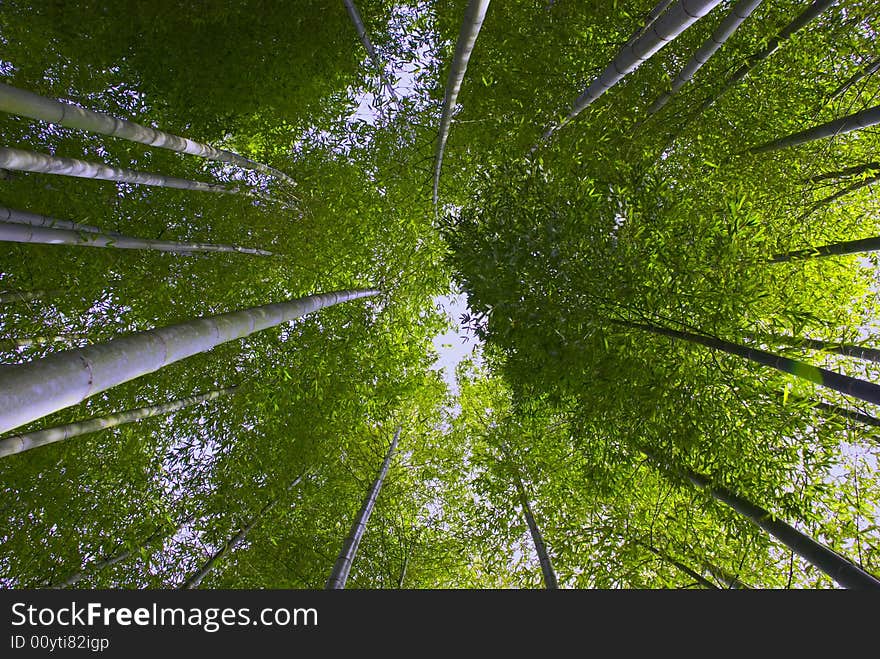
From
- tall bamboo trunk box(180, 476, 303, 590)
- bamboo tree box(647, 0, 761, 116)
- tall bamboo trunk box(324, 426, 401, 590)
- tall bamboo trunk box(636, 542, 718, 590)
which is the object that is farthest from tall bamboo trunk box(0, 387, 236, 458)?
bamboo tree box(647, 0, 761, 116)

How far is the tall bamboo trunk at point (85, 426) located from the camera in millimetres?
2658

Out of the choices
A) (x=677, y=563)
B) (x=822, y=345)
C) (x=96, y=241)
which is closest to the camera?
(x=822, y=345)

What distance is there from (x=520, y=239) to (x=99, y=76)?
4.56 metres

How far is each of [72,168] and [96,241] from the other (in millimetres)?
1012

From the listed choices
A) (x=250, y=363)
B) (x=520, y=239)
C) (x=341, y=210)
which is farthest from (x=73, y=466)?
(x=520, y=239)

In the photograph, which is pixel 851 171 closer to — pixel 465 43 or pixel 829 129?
pixel 829 129

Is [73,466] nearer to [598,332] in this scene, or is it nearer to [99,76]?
[99,76]

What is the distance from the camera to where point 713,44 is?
241cm

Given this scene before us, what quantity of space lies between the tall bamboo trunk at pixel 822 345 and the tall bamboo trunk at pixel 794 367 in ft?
0.81

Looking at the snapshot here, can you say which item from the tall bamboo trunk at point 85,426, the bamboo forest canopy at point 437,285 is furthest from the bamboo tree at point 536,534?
the tall bamboo trunk at point 85,426

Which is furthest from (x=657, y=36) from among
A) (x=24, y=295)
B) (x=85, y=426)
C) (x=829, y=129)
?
(x=24, y=295)

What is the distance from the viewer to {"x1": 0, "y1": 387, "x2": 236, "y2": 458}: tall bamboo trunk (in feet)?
8.72

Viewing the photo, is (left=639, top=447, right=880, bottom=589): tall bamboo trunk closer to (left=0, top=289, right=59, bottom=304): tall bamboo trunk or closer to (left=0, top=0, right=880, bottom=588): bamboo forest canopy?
(left=0, top=0, right=880, bottom=588): bamboo forest canopy

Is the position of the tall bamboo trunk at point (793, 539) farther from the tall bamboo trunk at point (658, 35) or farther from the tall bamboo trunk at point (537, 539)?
the tall bamboo trunk at point (658, 35)
